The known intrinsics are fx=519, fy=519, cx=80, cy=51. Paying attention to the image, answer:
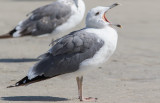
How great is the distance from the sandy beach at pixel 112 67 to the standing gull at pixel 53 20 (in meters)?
0.31

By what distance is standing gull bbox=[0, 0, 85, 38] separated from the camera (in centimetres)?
995

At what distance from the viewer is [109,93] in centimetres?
686

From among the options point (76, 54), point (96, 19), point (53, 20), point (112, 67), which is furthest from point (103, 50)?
point (53, 20)

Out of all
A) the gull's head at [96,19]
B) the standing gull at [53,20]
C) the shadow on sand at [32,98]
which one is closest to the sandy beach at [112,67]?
the shadow on sand at [32,98]

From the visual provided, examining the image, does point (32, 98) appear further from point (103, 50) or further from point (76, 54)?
point (103, 50)

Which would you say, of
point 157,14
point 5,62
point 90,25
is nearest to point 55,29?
point 5,62

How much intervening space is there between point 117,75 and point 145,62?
1174 mm

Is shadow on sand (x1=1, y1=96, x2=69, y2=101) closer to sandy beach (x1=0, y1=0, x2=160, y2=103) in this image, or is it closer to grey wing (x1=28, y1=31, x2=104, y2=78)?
sandy beach (x1=0, y1=0, x2=160, y2=103)

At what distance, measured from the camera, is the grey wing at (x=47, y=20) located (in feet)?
32.7

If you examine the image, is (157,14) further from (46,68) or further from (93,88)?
(46,68)

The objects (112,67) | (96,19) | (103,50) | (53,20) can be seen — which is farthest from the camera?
(53,20)

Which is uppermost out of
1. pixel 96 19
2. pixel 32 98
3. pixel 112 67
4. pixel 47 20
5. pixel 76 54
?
pixel 96 19

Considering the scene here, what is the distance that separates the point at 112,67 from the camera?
891cm

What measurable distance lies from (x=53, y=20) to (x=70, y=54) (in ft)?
12.4
